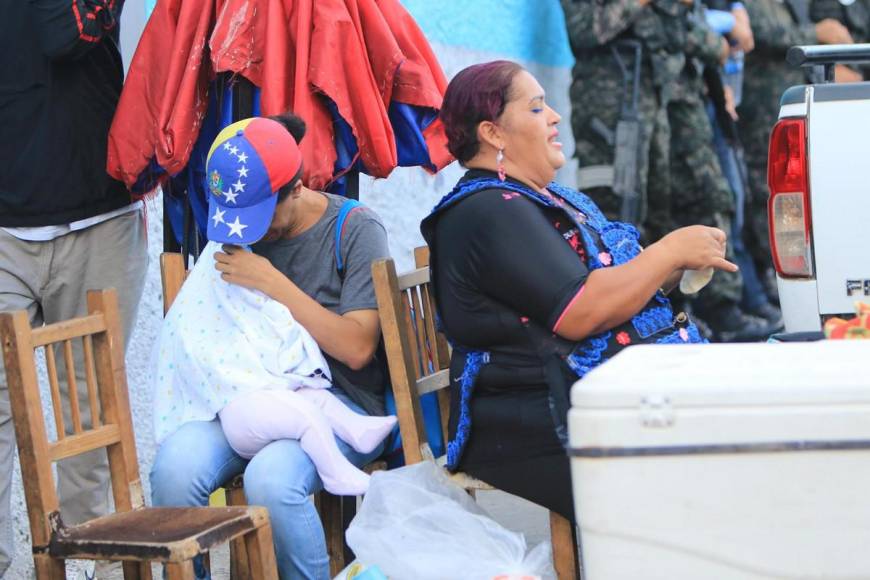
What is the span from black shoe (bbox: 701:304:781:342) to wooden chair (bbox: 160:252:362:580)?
16.5ft

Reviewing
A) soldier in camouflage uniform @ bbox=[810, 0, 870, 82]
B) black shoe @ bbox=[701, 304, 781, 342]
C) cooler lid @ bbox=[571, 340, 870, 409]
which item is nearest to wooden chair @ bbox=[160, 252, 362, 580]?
cooler lid @ bbox=[571, 340, 870, 409]

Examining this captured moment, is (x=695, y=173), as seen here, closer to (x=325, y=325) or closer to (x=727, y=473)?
(x=325, y=325)

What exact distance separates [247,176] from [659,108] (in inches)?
180

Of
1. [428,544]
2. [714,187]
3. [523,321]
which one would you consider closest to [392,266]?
[523,321]

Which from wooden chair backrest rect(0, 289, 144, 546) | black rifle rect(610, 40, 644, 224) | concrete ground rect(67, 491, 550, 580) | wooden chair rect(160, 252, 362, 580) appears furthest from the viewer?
black rifle rect(610, 40, 644, 224)

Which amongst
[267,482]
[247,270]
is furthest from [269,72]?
[267,482]

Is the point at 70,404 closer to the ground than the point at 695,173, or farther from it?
closer to the ground

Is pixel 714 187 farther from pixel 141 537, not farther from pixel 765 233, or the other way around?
pixel 141 537

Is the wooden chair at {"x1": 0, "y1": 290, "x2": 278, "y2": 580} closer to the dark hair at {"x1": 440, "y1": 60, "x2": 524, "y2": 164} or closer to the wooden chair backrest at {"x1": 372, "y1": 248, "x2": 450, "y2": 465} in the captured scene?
the wooden chair backrest at {"x1": 372, "y1": 248, "x2": 450, "y2": 465}

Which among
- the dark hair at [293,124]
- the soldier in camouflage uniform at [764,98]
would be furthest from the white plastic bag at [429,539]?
the soldier in camouflage uniform at [764,98]

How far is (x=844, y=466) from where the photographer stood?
1956mm

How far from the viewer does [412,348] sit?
140 inches

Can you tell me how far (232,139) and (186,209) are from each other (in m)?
0.78

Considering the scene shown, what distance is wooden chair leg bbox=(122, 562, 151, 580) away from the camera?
3.10m
